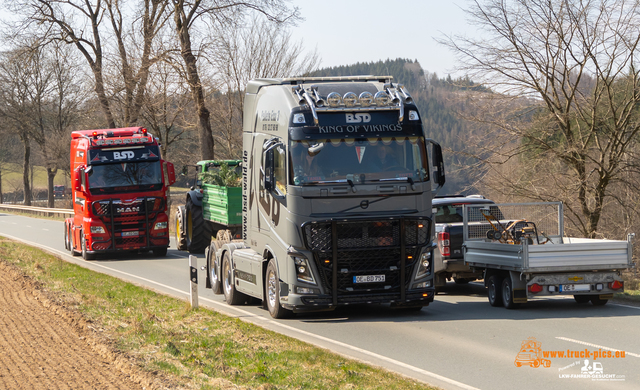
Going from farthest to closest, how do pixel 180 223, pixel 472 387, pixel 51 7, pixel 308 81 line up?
pixel 51 7 < pixel 180 223 < pixel 308 81 < pixel 472 387

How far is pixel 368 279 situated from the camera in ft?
36.2

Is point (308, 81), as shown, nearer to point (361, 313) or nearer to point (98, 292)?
point (361, 313)

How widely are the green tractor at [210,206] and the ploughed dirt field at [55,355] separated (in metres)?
A: 7.75

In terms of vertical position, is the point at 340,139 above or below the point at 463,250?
above

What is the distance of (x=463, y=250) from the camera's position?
13289mm

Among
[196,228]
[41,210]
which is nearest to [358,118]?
[196,228]

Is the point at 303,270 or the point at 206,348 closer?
the point at 206,348

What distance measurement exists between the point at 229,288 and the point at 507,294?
5.19m

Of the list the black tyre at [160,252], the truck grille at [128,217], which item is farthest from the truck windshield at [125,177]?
the black tyre at [160,252]

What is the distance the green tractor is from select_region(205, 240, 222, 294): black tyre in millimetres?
4602

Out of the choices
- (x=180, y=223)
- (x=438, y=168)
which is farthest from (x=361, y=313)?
(x=180, y=223)

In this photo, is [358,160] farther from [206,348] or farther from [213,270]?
[213,270]

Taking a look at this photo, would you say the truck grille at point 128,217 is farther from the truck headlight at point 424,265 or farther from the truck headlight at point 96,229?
the truck headlight at point 424,265

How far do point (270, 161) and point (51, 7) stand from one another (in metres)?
30.4
